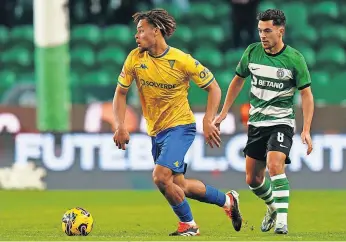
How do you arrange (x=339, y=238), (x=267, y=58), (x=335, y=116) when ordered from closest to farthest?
(x=339, y=238)
(x=267, y=58)
(x=335, y=116)

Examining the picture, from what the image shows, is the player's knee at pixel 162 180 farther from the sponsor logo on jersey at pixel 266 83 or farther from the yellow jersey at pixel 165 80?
the sponsor logo on jersey at pixel 266 83

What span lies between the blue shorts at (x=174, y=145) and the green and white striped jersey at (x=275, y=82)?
26.0 inches

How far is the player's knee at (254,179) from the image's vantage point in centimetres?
991

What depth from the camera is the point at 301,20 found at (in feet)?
72.0

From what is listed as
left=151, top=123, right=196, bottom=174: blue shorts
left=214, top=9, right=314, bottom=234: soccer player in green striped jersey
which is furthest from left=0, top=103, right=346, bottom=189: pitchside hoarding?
left=151, top=123, right=196, bottom=174: blue shorts

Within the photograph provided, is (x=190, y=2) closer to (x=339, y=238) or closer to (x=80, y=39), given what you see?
(x=80, y=39)

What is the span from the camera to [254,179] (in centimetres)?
991

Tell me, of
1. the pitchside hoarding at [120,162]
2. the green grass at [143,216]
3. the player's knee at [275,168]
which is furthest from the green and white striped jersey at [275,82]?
the pitchside hoarding at [120,162]

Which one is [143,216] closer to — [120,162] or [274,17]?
[274,17]

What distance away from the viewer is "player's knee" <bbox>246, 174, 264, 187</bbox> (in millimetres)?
9906

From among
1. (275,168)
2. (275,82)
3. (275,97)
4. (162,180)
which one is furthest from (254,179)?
(162,180)

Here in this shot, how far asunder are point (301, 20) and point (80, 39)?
4379 millimetres

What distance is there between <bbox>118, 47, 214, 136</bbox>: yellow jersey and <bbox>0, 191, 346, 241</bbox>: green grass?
1.00 meters

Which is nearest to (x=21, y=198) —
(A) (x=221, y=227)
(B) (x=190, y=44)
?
(A) (x=221, y=227)
